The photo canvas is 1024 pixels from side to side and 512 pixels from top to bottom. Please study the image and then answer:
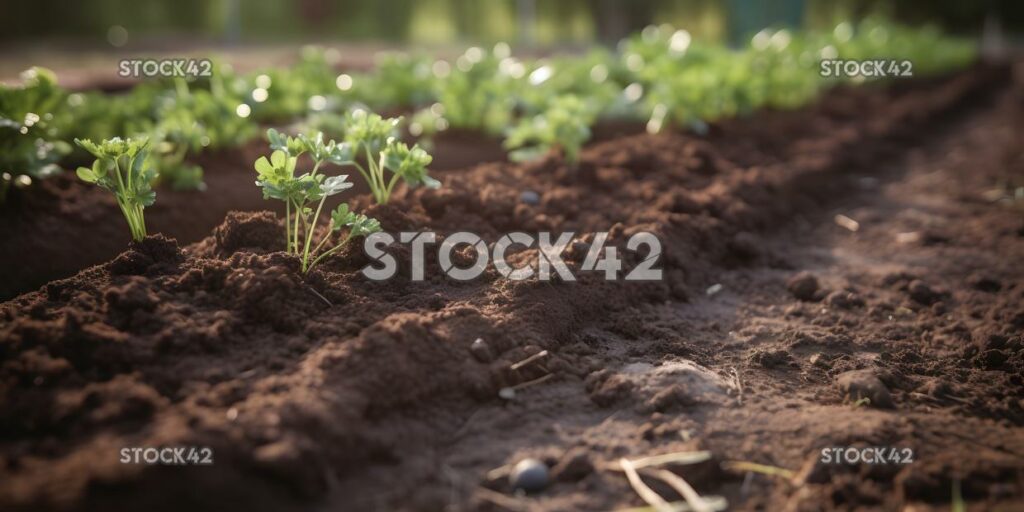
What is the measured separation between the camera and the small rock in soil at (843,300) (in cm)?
321

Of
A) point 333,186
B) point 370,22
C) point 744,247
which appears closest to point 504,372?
point 333,186

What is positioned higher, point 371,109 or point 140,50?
point 140,50

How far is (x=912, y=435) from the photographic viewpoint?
218 cm

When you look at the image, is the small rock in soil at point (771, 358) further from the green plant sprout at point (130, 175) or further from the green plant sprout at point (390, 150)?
the green plant sprout at point (130, 175)

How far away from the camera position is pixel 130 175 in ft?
8.68

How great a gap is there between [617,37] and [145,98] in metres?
12.6

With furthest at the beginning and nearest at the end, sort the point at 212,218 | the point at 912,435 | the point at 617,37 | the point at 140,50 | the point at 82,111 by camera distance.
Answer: the point at 617,37, the point at 140,50, the point at 82,111, the point at 212,218, the point at 912,435

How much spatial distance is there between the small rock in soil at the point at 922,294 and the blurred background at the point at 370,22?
980 centimetres

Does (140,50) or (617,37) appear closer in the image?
(140,50)

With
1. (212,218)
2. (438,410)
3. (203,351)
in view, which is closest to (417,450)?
(438,410)

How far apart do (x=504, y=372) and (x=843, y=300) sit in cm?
160

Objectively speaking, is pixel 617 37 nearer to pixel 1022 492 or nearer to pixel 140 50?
pixel 140 50

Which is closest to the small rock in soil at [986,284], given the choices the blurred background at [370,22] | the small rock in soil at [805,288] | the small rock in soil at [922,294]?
the small rock in soil at [922,294]

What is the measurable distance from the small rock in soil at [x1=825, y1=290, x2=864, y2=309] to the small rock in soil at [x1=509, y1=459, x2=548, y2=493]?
1.76m
